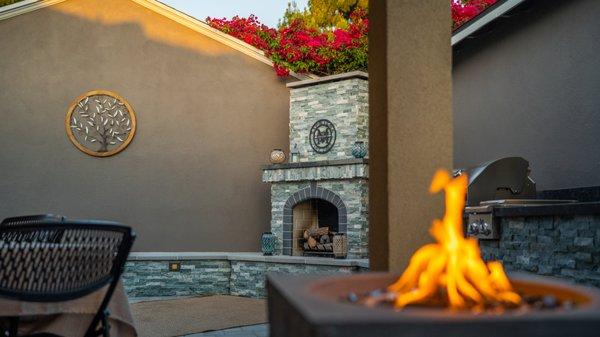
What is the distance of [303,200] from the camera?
8.66m

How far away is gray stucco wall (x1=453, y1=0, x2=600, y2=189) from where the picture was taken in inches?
214

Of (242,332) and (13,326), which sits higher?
(13,326)

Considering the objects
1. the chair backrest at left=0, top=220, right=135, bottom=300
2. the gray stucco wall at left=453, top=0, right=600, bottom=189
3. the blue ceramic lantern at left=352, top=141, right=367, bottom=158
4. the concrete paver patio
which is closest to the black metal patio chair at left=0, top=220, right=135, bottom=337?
the chair backrest at left=0, top=220, right=135, bottom=300

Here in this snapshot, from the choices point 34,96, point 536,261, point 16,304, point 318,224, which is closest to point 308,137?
point 318,224

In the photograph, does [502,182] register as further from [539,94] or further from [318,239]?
[318,239]

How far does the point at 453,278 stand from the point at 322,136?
7.16m

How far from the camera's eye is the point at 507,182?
212 inches

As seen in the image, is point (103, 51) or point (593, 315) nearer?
point (593, 315)

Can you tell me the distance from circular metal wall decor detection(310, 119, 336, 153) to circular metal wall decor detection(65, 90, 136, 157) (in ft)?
9.56

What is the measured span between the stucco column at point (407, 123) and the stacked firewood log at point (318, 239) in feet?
19.7

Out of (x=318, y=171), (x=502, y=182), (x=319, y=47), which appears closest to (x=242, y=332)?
(x=502, y=182)

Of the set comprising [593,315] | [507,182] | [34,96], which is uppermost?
[34,96]

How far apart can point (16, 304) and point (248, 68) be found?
7.72m

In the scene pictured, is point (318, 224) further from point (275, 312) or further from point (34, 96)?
point (275, 312)
